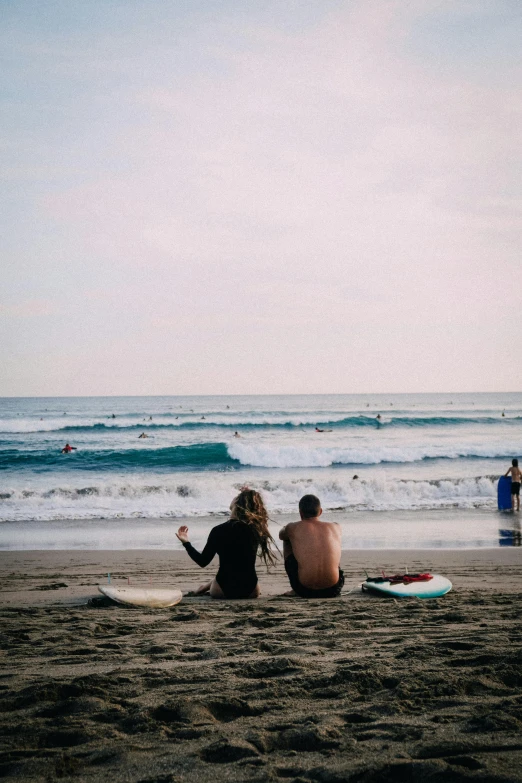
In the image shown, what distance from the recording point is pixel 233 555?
6352 mm

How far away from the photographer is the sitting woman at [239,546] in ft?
20.3

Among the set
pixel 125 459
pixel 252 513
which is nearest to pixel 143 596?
pixel 252 513

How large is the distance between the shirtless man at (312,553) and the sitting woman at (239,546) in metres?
0.23

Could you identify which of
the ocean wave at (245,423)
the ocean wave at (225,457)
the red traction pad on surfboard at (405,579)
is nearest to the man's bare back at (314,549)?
the red traction pad on surfboard at (405,579)

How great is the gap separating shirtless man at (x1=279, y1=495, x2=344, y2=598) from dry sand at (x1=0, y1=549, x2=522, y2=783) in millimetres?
425

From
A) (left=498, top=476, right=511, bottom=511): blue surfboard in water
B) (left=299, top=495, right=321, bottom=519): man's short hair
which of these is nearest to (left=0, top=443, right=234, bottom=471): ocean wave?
(left=498, top=476, right=511, bottom=511): blue surfboard in water

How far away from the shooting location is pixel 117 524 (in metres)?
13.5

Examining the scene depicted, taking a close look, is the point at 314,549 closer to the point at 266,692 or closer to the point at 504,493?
the point at 266,692

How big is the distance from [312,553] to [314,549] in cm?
8

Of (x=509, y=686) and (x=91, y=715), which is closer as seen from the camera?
(x=91, y=715)

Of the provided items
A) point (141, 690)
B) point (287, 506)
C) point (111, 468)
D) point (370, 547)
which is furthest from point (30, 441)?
point (141, 690)

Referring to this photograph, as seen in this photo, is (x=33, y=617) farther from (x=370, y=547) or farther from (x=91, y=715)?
(x=370, y=547)

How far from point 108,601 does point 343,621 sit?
2509mm

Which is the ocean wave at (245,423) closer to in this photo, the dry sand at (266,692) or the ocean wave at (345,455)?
the ocean wave at (345,455)
